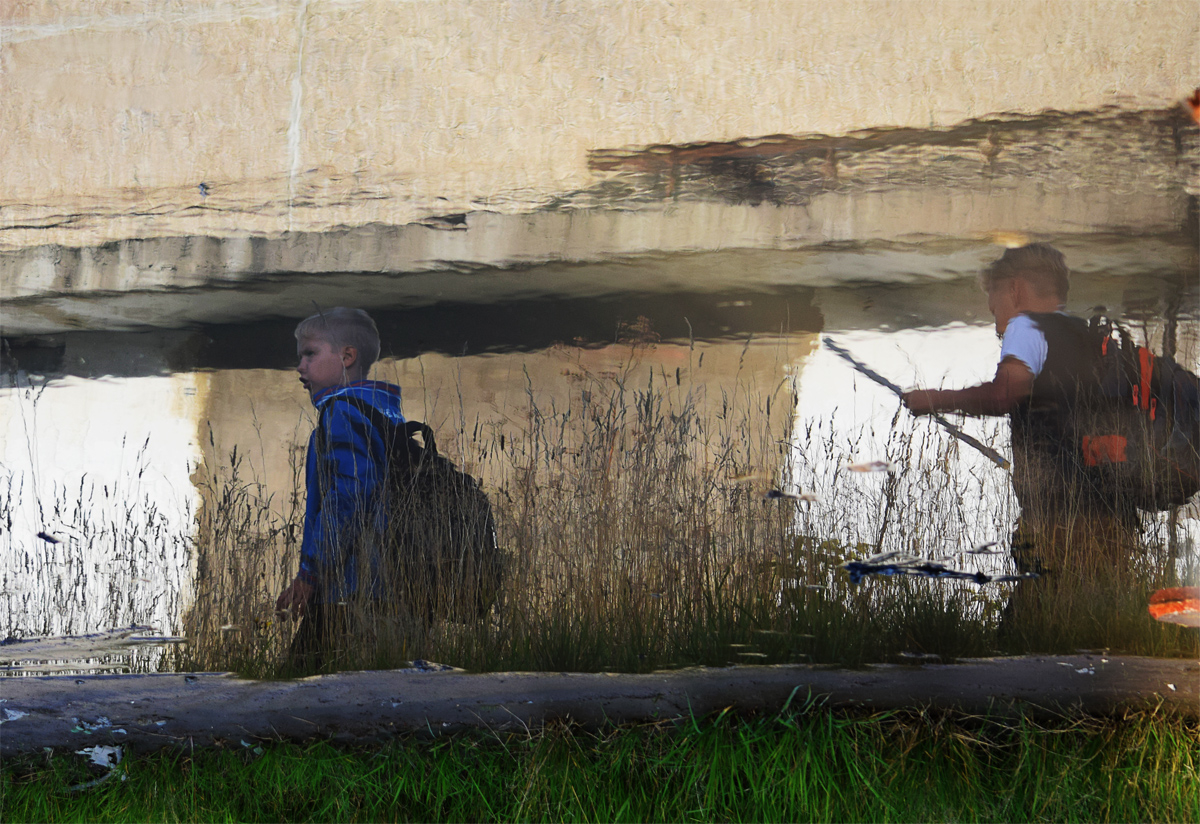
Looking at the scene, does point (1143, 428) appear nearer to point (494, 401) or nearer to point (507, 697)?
point (494, 401)

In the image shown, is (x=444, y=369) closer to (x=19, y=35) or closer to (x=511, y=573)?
(x=511, y=573)

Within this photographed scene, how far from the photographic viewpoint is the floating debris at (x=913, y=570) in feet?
8.79

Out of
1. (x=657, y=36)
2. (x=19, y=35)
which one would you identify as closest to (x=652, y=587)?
(x=657, y=36)

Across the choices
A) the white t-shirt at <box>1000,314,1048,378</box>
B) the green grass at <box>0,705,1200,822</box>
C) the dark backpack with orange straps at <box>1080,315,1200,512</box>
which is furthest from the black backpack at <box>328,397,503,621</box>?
the dark backpack with orange straps at <box>1080,315,1200,512</box>

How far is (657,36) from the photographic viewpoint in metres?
2.94

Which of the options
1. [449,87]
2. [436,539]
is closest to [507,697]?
[436,539]

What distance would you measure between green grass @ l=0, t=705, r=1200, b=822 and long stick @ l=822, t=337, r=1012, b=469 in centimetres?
83

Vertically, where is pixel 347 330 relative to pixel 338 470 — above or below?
above

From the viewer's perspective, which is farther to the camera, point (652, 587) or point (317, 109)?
point (317, 109)

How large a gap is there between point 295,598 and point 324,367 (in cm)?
79

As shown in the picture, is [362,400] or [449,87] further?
[449,87]

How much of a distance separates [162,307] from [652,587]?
2.04m

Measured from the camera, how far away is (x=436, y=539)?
276cm

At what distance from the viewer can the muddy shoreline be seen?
8.57 ft
